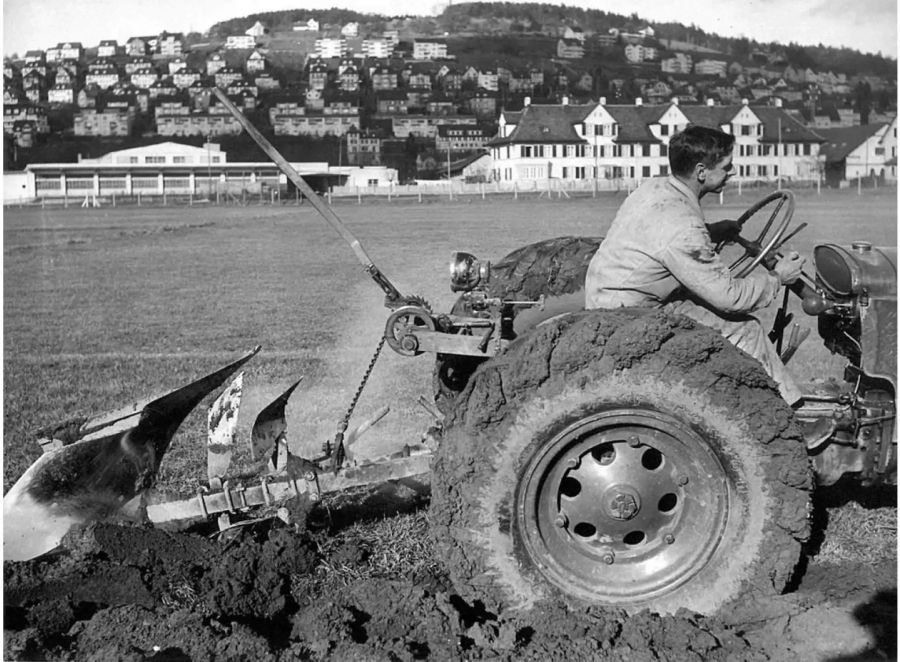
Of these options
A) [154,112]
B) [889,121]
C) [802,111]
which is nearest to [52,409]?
[154,112]

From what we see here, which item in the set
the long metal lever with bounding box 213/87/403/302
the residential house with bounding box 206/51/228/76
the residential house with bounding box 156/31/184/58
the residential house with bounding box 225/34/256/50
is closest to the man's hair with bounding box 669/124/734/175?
the long metal lever with bounding box 213/87/403/302

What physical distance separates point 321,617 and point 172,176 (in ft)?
37.4

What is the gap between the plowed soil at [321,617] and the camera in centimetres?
315

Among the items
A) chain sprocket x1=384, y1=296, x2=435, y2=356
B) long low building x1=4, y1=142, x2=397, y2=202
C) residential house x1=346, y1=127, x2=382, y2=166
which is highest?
residential house x1=346, y1=127, x2=382, y2=166

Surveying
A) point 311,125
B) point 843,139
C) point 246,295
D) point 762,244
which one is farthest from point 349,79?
point 843,139

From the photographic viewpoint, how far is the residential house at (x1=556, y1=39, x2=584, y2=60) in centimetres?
852

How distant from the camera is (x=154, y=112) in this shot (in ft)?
35.0

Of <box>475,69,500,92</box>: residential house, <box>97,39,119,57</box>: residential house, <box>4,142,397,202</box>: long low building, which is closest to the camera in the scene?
<box>97,39,119,57</box>: residential house

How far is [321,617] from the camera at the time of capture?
3.39 metres

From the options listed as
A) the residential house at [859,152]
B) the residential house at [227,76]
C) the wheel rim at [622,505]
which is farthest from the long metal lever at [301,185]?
the residential house at [859,152]

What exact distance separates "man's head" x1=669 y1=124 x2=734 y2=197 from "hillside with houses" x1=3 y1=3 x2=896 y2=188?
119 inches

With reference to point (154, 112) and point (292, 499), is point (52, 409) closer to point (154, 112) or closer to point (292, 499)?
point (292, 499)

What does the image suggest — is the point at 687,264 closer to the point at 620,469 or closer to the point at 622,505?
the point at 620,469

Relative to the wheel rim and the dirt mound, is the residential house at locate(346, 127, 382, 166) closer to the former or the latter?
the dirt mound
